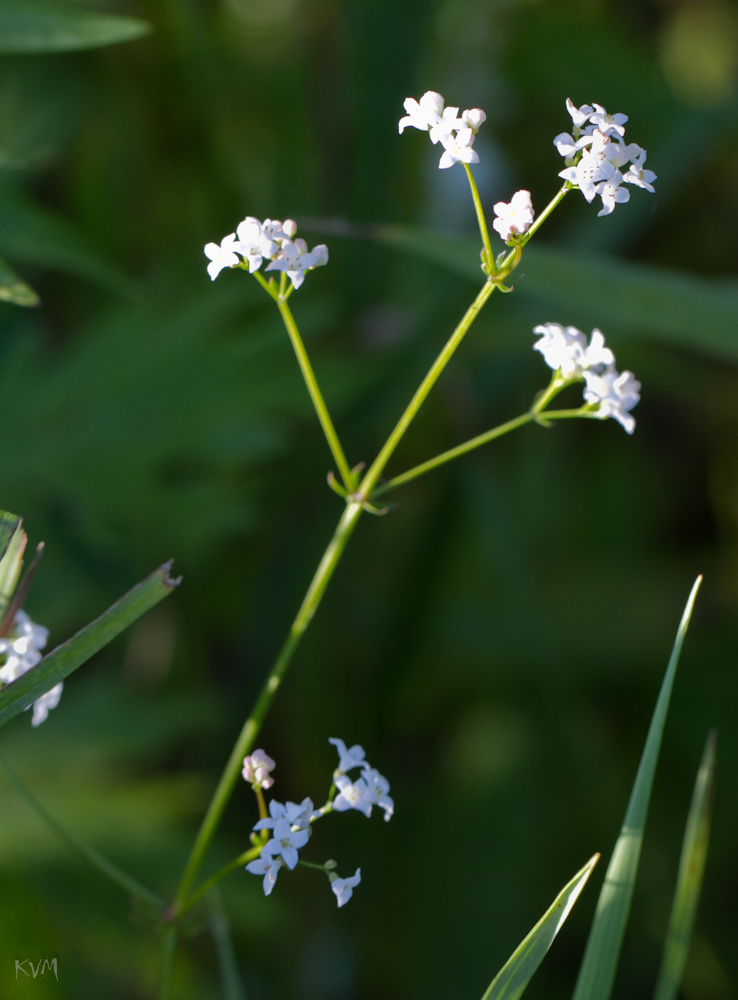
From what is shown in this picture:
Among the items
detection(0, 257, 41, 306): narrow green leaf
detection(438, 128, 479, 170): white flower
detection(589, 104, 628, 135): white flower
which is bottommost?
detection(0, 257, 41, 306): narrow green leaf

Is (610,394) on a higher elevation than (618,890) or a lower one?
higher

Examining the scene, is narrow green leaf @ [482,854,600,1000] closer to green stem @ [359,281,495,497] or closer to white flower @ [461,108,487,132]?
green stem @ [359,281,495,497]

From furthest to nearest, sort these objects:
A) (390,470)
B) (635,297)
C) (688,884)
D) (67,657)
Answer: (390,470) < (635,297) < (688,884) < (67,657)

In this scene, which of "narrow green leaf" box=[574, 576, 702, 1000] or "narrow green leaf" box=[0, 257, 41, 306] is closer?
"narrow green leaf" box=[574, 576, 702, 1000]

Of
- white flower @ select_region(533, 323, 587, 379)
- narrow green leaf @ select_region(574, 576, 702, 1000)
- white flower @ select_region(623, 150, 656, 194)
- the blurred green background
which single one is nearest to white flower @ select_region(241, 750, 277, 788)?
narrow green leaf @ select_region(574, 576, 702, 1000)

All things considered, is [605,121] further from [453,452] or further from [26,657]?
[26,657]

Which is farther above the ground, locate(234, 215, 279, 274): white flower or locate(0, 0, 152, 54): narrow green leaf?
locate(0, 0, 152, 54): narrow green leaf

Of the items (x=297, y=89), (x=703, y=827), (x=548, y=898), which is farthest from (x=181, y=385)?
(x=548, y=898)

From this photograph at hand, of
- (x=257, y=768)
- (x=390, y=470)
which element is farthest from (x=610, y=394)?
(x=390, y=470)
